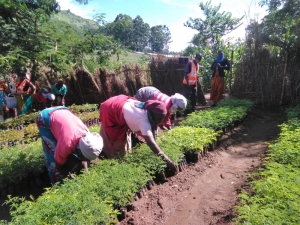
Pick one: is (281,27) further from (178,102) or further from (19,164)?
(19,164)

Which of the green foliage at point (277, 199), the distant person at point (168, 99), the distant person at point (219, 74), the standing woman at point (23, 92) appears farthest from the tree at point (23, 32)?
the green foliage at point (277, 199)

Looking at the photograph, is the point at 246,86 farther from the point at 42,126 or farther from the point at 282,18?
the point at 42,126

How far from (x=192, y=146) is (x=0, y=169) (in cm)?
312

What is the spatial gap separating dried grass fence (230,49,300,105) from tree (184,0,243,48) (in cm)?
1683

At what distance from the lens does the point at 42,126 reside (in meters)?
3.60

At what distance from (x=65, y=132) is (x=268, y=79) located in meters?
8.27

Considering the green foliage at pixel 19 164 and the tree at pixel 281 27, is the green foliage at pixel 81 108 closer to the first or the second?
the green foliage at pixel 19 164

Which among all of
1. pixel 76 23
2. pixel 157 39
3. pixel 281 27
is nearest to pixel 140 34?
pixel 157 39

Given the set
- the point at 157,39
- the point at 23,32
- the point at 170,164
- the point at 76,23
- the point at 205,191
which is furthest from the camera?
the point at 76,23

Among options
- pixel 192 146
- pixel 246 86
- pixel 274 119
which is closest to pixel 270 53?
pixel 246 86

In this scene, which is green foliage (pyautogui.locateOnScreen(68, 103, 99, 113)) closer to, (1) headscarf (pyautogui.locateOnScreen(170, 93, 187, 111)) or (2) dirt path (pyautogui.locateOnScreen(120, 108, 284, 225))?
(2) dirt path (pyautogui.locateOnScreen(120, 108, 284, 225))

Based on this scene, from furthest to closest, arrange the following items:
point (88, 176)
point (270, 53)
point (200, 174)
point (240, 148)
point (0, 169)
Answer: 1. point (270, 53)
2. point (240, 148)
3. point (200, 174)
4. point (0, 169)
5. point (88, 176)

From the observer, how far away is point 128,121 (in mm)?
3527

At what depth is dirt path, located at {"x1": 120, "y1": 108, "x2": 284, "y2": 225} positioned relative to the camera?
3102 millimetres
